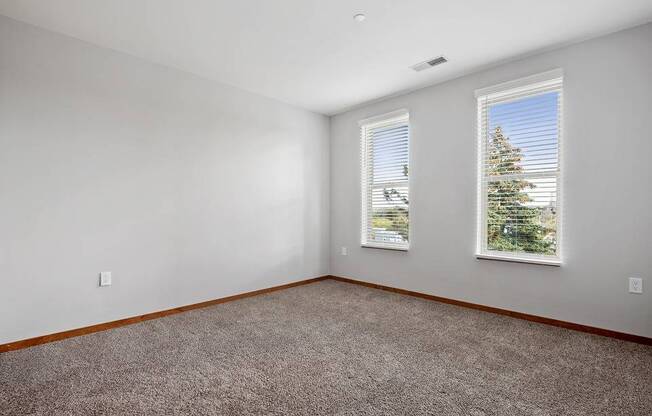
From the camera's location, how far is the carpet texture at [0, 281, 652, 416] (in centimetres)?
175

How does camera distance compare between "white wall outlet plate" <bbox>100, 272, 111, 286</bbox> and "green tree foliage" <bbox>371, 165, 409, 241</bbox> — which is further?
"green tree foliage" <bbox>371, 165, 409, 241</bbox>

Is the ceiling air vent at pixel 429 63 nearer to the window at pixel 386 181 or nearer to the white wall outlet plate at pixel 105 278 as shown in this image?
the window at pixel 386 181

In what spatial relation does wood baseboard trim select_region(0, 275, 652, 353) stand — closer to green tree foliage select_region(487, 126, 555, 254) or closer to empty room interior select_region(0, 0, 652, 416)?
empty room interior select_region(0, 0, 652, 416)

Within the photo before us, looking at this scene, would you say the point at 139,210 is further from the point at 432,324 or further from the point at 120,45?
the point at 432,324

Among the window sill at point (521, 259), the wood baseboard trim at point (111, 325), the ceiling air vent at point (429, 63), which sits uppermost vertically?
the ceiling air vent at point (429, 63)

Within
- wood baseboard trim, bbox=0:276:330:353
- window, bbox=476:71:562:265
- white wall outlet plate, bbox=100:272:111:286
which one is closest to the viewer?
wood baseboard trim, bbox=0:276:330:353

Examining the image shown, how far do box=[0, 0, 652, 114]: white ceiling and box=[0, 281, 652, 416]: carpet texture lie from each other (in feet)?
8.18

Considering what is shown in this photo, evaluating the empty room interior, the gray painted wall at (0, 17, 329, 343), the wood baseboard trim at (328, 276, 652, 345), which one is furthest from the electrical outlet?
the gray painted wall at (0, 17, 329, 343)

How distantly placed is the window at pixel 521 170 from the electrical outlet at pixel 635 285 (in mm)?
501

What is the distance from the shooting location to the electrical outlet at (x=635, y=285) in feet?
8.46

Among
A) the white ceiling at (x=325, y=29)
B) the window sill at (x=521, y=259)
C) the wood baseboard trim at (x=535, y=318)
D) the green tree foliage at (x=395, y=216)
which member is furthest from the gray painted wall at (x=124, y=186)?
the window sill at (x=521, y=259)

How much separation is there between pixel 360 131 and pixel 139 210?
2.96 m

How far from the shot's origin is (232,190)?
3891 mm

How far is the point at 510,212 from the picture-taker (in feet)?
10.8
